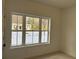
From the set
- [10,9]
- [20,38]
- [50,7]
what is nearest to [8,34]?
[20,38]

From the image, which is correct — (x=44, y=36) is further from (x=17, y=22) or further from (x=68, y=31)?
(x=17, y=22)

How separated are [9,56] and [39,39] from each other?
169 centimetres

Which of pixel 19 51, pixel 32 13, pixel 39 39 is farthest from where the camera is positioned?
pixel 39 39

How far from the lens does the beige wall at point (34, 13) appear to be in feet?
11.6

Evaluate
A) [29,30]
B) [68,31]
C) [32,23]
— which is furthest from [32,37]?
[68,31]

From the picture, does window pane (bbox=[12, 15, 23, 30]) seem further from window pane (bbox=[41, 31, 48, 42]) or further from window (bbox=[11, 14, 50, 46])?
window pane (bbox=[41, 31, 48, 42])

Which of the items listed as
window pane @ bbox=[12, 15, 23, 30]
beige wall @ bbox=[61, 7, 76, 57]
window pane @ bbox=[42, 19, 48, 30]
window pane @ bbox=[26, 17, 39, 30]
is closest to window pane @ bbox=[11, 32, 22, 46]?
window pane @ bbox=[12, 15, 23, 30]

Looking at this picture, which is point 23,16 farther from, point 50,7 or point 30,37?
point 50,7

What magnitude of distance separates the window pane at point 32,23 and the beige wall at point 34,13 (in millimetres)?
310

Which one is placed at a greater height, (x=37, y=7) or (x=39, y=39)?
(x=37, y=7)

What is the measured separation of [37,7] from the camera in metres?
4.43

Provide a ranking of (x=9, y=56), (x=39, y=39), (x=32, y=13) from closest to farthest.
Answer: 1. (x=9, y=56)
2. (x=32, y=13)
3. (x=39, y=39)

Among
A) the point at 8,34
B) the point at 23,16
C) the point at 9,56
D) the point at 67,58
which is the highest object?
the point at 23,16

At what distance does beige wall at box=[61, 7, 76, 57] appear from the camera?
15.7ft
